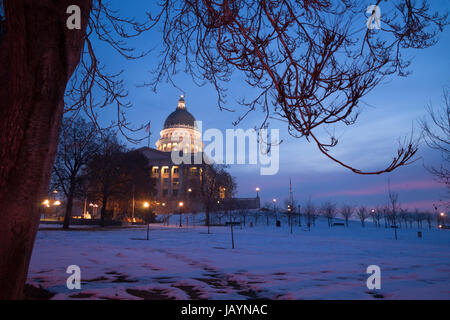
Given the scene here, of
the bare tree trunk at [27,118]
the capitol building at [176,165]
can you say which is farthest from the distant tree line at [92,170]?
the capitol building at [176,165]

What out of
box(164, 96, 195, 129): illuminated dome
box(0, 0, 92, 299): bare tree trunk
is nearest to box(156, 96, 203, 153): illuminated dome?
box(164, 96, 195, 129): illuminated dome

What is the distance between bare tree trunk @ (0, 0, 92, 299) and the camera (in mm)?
2197

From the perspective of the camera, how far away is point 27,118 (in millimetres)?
2330

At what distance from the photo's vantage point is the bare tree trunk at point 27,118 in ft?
7.21

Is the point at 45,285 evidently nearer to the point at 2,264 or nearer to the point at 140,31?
the point at 2,264

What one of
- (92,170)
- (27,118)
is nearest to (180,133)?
(92,170)

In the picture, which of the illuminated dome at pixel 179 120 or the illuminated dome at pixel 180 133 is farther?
the illuminated dome at pixel 179 120

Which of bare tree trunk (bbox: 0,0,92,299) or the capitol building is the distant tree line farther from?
A: the capitol building

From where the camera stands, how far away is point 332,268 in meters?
6.30

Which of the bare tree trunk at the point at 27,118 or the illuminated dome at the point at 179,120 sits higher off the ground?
the illuminated dome at the point at 179,120

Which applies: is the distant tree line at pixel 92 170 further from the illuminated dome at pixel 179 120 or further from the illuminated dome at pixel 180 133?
the illuminated dome at pixel 179 120

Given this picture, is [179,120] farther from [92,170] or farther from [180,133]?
[92,170]

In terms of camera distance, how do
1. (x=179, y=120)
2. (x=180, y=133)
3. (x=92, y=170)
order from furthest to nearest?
(x=179, y=120), (x=180, y=133), (x=92, y=170)
